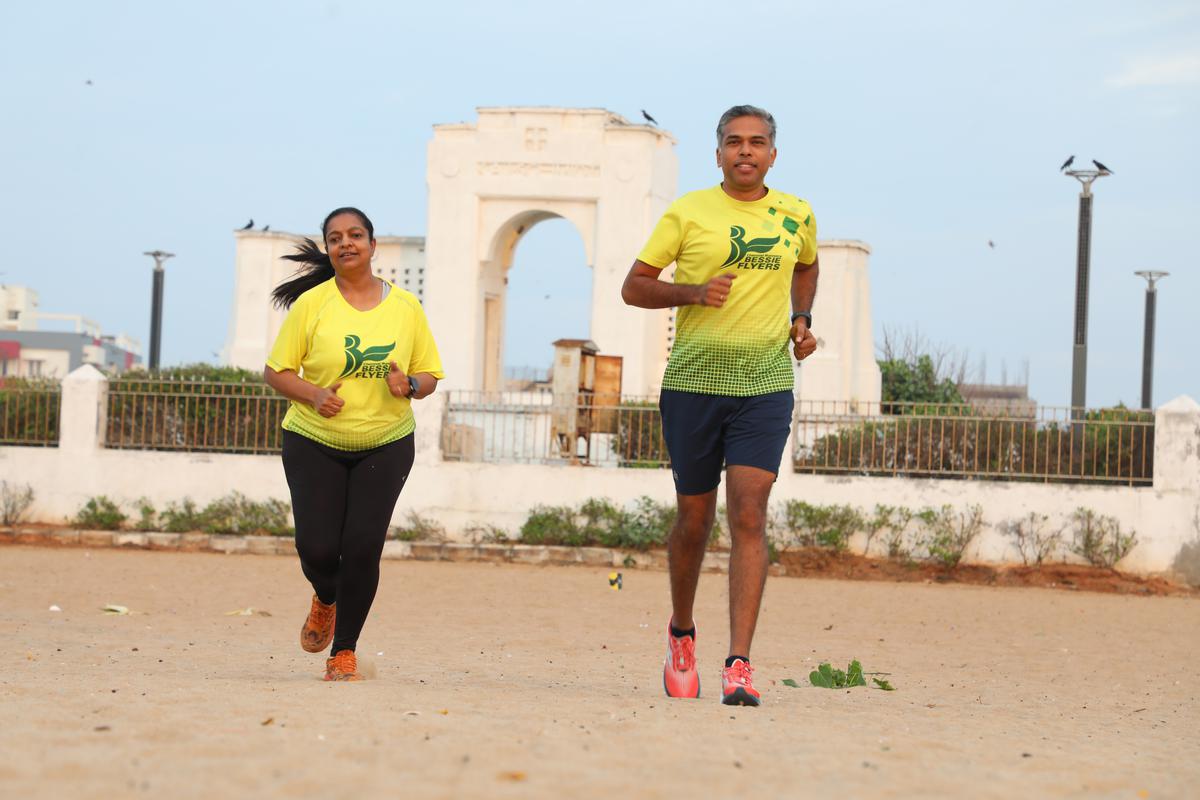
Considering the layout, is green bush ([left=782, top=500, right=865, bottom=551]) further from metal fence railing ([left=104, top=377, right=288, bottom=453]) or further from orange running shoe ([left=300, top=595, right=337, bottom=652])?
orange running shoe ([left=300, top=595, right=337, bottom=652])

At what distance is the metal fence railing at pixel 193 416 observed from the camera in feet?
59.7

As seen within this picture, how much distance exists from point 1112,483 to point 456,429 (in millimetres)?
7346

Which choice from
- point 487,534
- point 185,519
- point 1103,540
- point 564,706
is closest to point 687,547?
point 564,706

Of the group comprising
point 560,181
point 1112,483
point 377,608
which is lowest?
point 377,608

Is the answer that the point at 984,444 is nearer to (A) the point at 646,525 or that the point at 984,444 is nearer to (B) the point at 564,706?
(A) the point at 646,525

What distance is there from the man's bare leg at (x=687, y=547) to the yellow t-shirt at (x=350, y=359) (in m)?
1.09

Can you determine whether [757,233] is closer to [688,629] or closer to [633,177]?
[688,629]

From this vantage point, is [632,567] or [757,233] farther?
[632,567]

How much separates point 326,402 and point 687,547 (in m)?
1.46

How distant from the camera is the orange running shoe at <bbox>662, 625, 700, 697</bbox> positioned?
18.7 feet

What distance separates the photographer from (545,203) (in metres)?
27.8

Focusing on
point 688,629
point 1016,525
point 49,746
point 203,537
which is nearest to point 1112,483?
point 1016,525

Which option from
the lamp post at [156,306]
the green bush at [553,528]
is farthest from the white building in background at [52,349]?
the green bush at [553,528]

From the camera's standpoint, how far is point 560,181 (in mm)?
27438
